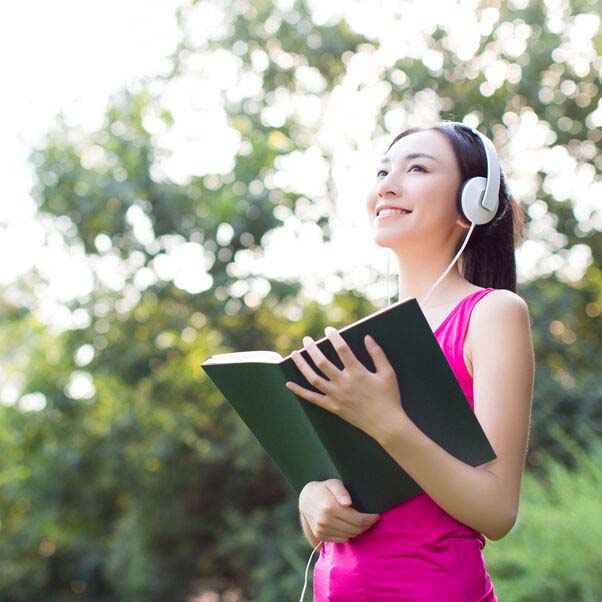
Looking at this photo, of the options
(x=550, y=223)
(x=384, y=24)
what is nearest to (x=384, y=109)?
(x=384, y=24)

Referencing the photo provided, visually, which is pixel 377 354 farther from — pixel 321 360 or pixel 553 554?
pixel 553 554

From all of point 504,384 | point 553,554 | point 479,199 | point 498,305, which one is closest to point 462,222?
point 479,199

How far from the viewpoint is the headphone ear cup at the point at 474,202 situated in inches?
57.3

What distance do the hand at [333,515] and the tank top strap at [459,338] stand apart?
0.25 metres

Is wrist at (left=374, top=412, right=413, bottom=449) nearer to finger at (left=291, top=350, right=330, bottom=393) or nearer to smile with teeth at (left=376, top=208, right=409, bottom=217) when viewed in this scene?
finger at (left=291, top=350, right=330, bottom=393)

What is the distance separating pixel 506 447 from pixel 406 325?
0.28 meters

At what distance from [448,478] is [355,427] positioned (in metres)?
0.15

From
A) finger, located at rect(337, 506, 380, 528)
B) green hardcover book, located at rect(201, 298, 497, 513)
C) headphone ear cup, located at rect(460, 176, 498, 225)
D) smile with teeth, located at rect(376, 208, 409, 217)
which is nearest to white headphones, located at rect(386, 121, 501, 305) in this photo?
headphone ear cup, located at rect(460, 176, 498, 225)

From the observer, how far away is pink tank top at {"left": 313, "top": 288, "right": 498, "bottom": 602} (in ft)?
4.21

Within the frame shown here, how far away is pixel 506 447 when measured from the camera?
126cm

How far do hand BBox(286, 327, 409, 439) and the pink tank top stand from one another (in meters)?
0.20

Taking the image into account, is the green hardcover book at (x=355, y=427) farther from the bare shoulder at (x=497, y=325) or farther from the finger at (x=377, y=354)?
the bare shoulder at (x=497, y=325)

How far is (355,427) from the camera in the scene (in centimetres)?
123

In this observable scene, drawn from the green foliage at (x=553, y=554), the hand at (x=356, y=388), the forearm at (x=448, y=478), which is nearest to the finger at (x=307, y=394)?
the hand at (x=356, y=388)
